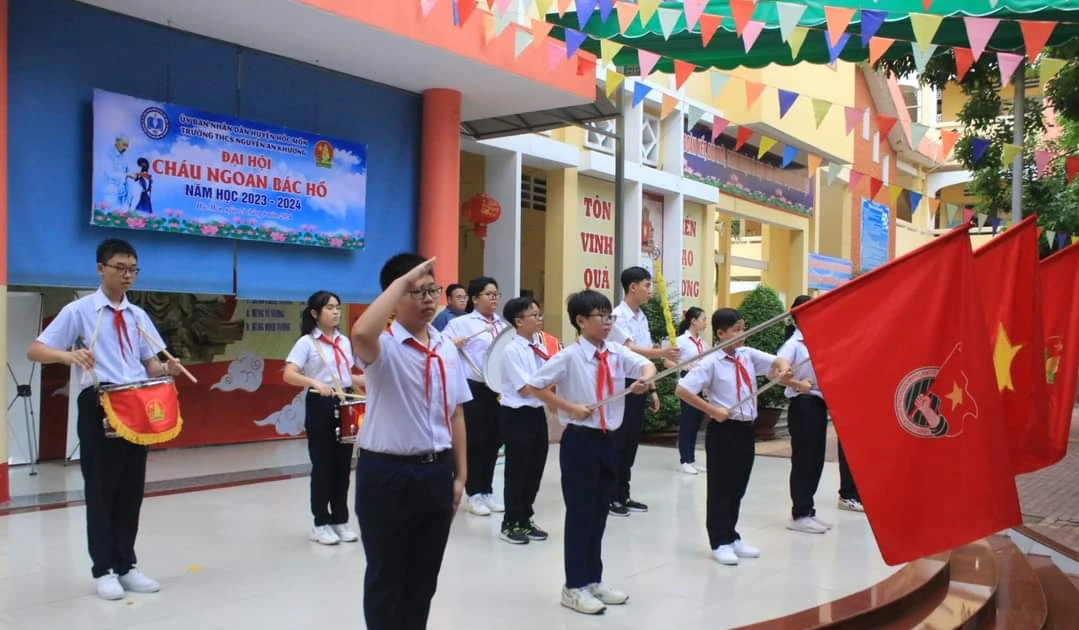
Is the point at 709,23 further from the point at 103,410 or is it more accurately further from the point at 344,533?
the point at 103,410

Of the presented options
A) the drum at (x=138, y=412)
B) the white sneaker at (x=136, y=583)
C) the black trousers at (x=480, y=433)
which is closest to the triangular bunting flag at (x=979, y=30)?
the black trousers at (x=480, y=433)

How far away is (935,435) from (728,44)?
17.0ft

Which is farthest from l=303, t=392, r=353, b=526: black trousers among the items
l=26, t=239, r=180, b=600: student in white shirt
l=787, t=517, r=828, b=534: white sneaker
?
l=787, t=517, r=828, b=534: white sneaker

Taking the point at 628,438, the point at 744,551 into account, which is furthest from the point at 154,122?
the point at 744,551

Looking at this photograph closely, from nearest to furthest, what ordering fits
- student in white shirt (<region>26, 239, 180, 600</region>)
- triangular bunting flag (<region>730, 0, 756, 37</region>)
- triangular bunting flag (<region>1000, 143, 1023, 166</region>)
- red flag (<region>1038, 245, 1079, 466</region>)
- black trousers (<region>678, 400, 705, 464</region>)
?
student in white shirt (<region>26, 239, 180, 600</region>)
red flag (<region>1038, 245, 1079, 466</region>)
triangular bunting flag (<region>730, 0, 756, 37</region>)
triangular bunting flag (<region>1000, 143, 1023, 166</region>)
black trousers (<region>678, 400, 705, 464</region>)

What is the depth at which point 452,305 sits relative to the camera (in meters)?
7.27

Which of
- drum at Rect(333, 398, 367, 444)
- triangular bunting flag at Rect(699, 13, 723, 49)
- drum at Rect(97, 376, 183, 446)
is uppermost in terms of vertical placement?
triangular bunting flag at Rect(699, 13, 723, 49)

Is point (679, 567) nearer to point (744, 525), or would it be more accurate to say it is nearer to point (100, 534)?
point (744, 525)

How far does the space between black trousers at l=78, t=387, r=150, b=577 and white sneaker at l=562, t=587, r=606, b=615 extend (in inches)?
83.7

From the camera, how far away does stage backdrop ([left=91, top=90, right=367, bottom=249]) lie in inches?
281

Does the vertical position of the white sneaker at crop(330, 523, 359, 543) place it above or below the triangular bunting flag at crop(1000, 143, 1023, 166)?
below

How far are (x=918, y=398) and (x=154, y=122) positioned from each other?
6159mm

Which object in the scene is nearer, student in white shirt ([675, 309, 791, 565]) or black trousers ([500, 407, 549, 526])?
student in white shirt ([675, 309, 791, 565])

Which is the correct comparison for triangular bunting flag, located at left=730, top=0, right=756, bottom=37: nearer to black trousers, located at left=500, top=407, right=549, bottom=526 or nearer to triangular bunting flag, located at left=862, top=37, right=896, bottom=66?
triangular bunting flag, located at left=862, top=37, right=896, bottom=66
